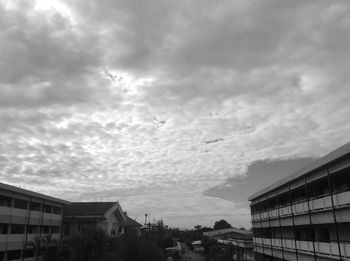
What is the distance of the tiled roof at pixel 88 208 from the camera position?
158 ft

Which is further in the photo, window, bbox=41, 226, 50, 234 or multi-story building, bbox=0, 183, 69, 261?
window, bbox=41, 226, 50, 234

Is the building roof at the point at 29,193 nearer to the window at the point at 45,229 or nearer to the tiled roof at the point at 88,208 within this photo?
the tiled roof at the point at 88,208

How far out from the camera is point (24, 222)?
37812 mm

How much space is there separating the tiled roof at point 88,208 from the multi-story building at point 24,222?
291 cm

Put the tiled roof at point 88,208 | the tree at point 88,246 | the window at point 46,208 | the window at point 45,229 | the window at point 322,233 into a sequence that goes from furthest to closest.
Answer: the tiled roof at point 88,208
the window at point 45,229
the window at point 46,208
the tree at point 88,246
the window at point 322,233

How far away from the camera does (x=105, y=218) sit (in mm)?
47625

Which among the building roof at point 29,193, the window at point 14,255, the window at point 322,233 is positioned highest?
the building roof at point 29,193

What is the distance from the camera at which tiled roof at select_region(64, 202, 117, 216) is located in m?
48.1

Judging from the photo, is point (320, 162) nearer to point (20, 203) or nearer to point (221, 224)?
point (20, 203)

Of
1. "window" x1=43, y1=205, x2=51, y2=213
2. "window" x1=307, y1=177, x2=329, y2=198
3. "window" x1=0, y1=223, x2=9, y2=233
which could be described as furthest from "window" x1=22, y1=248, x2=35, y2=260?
"window" x1=307, y1=177, x2=329, y2=198

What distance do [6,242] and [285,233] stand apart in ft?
94.4

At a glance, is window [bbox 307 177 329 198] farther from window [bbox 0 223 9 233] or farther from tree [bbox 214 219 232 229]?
tree [bbox 214 219 232 229]

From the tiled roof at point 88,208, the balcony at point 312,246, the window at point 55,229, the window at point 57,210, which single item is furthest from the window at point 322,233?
the window at point 55,229

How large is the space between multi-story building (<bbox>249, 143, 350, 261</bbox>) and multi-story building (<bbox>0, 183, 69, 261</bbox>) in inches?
976
